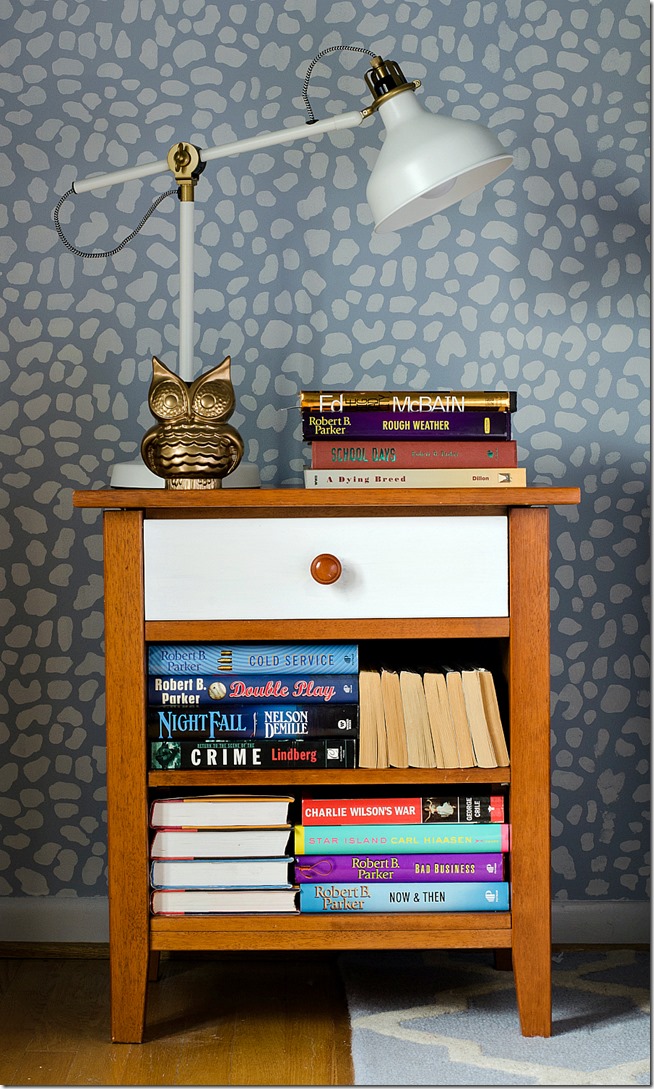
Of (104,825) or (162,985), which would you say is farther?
(104,825)

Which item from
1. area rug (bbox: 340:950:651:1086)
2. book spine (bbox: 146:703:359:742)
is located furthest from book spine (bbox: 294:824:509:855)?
area rug (bbox: 340:950:651:1086)

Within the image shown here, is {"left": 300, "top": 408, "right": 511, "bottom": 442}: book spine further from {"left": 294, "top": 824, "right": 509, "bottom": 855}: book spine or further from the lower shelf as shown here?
the lower shelf

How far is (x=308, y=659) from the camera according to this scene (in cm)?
121

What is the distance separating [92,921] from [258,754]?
605 mm

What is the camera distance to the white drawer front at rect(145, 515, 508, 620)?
1188 mm

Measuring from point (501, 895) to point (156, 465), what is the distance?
0.69 metres

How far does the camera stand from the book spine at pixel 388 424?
123 cm

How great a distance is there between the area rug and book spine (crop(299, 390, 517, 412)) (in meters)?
0.81

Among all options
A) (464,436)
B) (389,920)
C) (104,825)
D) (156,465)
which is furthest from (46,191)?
(389,920)

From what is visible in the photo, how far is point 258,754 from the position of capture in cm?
120

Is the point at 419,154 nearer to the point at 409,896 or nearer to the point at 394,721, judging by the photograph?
the point at 394,721

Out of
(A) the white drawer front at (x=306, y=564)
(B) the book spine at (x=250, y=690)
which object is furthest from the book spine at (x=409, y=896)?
(A) the white drawer front at (x=306, y=564)

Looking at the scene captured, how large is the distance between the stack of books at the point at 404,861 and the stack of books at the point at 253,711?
9 cm

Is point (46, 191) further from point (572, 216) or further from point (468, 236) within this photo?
point (572, 216)
